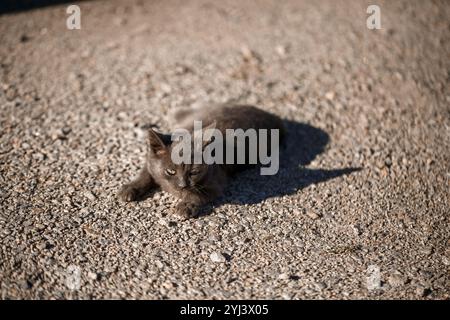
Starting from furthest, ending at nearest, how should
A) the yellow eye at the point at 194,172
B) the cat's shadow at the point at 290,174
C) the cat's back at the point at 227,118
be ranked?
the cat's back at the point at 227,118 → the cat's shadow at the point at 290,174 → the yellow eye at the point at 194,172

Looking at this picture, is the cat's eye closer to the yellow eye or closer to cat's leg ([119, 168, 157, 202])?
the yellow eye

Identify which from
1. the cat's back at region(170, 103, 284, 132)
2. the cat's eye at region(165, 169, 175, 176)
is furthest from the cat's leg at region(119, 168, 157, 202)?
the cat's back at region(170, 103, 284, 132)

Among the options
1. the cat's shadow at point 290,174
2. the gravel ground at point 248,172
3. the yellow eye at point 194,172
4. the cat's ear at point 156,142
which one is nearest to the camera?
the gravel ground at point 248,172

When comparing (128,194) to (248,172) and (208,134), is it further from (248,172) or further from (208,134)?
(248,172)

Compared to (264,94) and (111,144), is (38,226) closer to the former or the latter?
(111,144)

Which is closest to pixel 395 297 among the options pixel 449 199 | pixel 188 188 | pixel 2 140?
pixel 449 199

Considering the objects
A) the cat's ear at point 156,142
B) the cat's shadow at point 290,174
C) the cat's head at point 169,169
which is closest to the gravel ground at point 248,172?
the cat's shadow at point 290,174

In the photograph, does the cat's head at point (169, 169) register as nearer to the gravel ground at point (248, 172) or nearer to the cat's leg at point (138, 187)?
the cat's leg at point (138, 187)
